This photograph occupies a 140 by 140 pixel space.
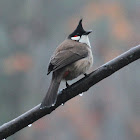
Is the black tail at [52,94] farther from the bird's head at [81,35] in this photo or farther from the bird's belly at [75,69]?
the bird's head at [81,35]

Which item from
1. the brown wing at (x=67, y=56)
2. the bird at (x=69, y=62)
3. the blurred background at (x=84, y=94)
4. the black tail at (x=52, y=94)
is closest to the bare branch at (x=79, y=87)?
the black tail at (x=52, y=94)

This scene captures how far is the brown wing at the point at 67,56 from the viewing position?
10.5ft

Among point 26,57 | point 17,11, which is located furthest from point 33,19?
point 26,57

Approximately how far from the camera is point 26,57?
8969mm

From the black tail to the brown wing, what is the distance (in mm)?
61

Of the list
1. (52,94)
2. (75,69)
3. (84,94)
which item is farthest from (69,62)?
(84,94)

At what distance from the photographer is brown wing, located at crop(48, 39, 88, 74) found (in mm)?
3190

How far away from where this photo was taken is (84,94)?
850cm

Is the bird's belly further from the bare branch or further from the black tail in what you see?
the bare branch

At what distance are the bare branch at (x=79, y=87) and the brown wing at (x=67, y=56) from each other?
24.6 inches

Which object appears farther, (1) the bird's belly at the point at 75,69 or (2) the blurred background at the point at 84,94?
(2) the blurred background at the point at 84,94

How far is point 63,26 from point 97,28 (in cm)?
65

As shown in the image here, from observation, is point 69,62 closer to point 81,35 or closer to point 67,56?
point 67,56

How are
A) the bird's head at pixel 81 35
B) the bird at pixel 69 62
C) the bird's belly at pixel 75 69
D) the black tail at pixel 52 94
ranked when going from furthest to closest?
1. the bird's head at pixel 81 35
2. the bird's belly at pixel 75 69
3. the bird at pixel 69 62
4. the black tail at pixel 52 94
